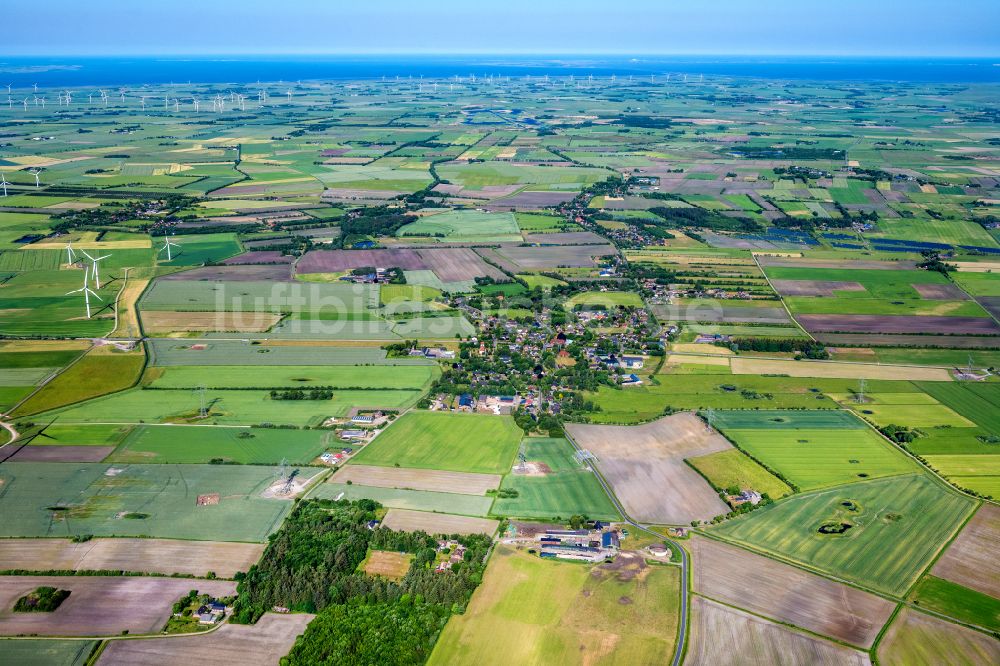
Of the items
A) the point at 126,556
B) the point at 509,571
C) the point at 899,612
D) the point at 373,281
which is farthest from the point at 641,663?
the point at 373,281

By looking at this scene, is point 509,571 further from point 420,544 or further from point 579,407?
point 579,407

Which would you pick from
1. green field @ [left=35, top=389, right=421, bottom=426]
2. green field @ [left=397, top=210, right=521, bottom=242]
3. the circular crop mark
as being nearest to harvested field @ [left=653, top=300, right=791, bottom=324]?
green field @ [left=35, top=389, right=421, bottom=426]

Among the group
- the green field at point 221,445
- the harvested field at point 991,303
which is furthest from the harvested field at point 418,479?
the harvested field at point 991,303

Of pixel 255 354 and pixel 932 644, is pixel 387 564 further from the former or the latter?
pixel 255 354

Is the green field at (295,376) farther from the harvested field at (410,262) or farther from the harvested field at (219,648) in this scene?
the harvested field at (219,648)

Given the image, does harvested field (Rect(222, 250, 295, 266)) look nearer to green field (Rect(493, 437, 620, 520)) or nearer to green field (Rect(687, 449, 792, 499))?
green field (Rect(493, 437, 620, 520))

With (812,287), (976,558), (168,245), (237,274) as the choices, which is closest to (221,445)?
(237,274)
